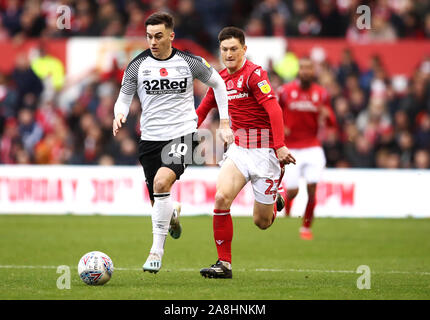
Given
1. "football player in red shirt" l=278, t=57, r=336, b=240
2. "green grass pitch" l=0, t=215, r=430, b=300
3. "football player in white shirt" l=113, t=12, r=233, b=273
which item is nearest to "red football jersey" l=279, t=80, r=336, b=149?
"football player in red shirt" l=278, t=57, r=336, b=240

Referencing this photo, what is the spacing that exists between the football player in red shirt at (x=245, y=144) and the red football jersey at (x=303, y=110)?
4.66 meters

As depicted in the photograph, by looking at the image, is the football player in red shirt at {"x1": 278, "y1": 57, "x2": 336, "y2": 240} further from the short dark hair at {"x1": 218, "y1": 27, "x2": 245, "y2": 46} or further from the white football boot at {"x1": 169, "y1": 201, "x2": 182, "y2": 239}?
the short dark hair at {"x1": 218, "y1": 27, "x2": 245, "y2": 46}

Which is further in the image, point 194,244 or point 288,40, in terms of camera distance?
point 288,40

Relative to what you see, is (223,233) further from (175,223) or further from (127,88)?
A: (127,88)

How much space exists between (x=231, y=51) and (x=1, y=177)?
10030mm

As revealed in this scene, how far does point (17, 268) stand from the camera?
9.91m

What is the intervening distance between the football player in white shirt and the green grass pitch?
977 mm

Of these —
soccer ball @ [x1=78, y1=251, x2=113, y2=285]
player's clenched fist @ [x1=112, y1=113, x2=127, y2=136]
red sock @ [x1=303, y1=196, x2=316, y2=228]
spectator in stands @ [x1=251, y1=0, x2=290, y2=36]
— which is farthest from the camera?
spectator in stands @ [x1=251, y1=0, x2=290, y2=36]

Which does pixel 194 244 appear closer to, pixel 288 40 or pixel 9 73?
pixel 288 40

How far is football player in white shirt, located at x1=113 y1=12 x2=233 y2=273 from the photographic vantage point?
29.3 ft

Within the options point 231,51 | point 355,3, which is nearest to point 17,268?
point 231,51

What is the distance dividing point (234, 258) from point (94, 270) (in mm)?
3420

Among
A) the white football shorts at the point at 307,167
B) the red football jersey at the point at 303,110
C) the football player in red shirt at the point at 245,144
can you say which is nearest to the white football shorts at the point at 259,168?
the football player in red shirt at the point at 245,144
